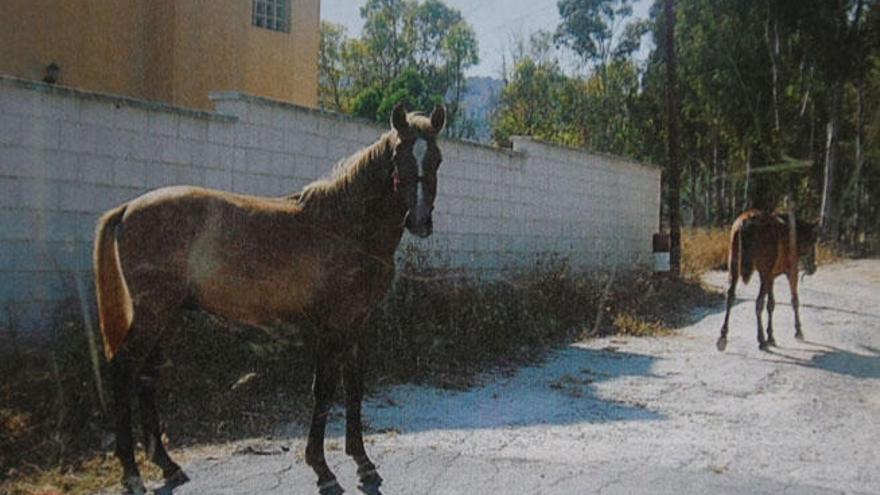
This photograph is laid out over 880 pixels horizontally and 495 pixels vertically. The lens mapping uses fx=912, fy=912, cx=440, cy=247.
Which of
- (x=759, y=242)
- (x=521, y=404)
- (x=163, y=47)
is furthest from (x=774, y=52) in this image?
(x=521, y=404)

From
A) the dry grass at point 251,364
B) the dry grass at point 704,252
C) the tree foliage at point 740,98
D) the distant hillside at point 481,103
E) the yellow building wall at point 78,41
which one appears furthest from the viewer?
the distant hillside at point 481,103

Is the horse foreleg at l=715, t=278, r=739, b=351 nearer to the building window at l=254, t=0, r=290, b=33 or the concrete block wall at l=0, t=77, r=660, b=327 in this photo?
the concrete block wall at l=0, t=77, r=660, b=327

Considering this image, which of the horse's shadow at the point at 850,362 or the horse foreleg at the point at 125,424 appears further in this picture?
the horse's shadow at the point at 850,362

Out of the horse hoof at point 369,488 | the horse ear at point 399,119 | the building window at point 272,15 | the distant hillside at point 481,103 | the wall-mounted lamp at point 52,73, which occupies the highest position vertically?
the distant hillside at point 481,103

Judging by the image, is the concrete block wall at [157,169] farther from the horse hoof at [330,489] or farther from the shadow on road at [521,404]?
the horse hoof at [330,489]

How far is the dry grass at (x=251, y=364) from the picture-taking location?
545 cm

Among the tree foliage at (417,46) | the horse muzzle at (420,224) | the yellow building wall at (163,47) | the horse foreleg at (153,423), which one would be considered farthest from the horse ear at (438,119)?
the tree foliage at (417,46)

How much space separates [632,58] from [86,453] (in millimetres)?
39624

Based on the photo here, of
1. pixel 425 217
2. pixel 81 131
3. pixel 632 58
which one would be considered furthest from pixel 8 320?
pixel 632 58

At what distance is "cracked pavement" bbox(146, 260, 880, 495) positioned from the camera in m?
5.34

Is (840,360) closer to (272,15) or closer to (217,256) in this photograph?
(217,256)

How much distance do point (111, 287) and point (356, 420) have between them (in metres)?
1.51

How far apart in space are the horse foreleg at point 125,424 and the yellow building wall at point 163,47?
32.3 feet

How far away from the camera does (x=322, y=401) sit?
4.95 metres
